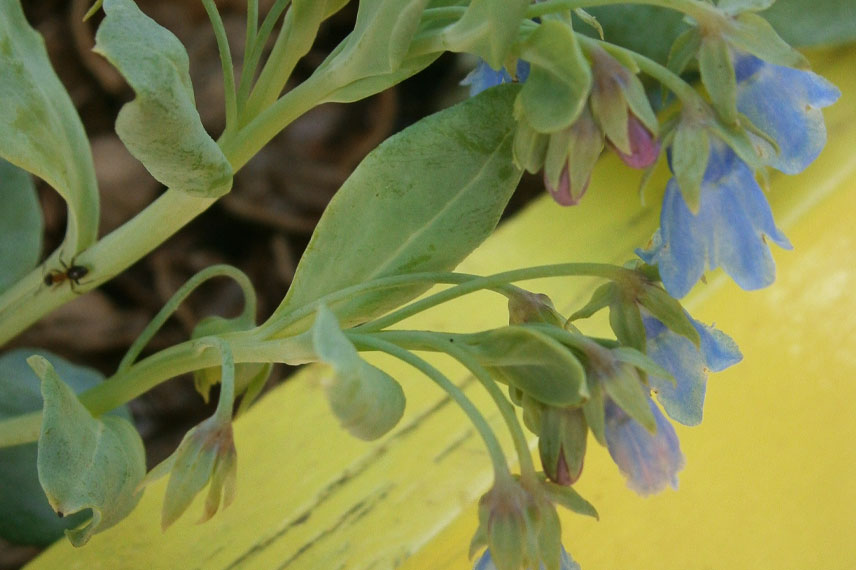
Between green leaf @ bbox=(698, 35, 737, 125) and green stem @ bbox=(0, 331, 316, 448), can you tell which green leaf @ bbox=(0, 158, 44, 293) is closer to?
green stem @ bbox=(0, 331, 316, 448)

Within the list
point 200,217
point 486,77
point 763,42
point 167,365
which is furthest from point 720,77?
point 200,217

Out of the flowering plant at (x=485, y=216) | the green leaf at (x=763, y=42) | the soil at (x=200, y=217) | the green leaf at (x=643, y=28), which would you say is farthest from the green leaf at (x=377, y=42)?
the soil at (x=200, y=217)

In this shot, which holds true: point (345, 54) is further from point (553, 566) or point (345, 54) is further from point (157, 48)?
point (553, 566)

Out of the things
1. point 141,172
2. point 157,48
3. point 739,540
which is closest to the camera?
point 157,48

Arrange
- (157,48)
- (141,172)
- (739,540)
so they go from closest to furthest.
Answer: (157,48) < (739,540) < (141,172)

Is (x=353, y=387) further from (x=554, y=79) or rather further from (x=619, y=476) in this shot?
(x=619, y=476)

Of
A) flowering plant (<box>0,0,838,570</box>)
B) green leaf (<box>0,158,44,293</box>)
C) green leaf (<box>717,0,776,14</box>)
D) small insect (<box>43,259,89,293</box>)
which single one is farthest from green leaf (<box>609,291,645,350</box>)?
green leaf (<box>0,158,44,293</box>)

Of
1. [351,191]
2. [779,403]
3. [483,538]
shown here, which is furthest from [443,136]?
[779,403]
